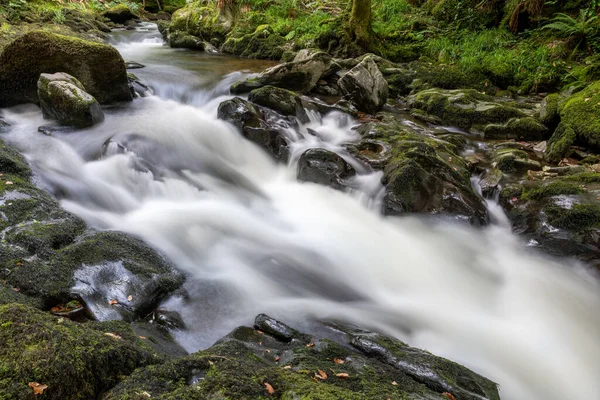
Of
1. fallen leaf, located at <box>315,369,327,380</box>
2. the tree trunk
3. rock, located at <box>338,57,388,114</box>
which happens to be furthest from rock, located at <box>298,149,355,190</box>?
the tree trunk

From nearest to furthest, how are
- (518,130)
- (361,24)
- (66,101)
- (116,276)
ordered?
(116,276), (66,101), (518,130), (361,24)

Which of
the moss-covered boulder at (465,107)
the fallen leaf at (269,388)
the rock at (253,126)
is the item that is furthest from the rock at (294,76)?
the fallen leaf at (269,388)

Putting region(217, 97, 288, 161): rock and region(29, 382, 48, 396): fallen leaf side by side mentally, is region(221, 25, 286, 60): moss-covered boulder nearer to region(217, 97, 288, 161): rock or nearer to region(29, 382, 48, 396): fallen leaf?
region(217, 97, 288, 161): rock

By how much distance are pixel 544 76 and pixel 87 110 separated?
10.3 metres

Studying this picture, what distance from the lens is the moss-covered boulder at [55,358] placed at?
1.32m

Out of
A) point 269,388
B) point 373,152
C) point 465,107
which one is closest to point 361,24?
point 465,107

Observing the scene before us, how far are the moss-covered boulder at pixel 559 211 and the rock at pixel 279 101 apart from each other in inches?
168

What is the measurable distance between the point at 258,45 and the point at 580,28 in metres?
9.80

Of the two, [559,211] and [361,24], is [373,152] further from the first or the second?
[361,24]

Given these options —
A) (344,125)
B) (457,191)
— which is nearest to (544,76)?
(344,125)

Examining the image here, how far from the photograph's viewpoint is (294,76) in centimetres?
916

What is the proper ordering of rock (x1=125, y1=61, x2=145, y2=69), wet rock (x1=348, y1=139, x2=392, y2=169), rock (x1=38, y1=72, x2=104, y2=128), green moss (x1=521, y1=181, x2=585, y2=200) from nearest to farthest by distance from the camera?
green moss (x1=521, y1=181, x2=585, y2=200)
rock (x1=38, y1=72, x2=104, y2=128)
wet rock (x1=348, y1=139, x2=392, y2=169)
rock (x1=125, y1=61, x2=145, y2=69)

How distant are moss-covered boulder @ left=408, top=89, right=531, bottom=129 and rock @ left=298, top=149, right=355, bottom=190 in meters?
3.68

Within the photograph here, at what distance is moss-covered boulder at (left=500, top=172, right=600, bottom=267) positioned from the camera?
4543mm
